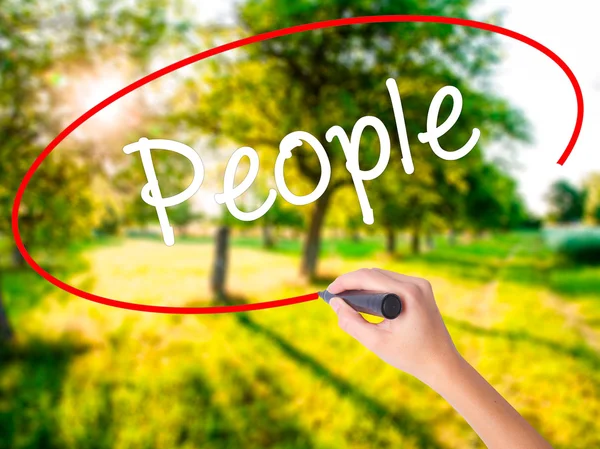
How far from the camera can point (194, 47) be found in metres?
9.85

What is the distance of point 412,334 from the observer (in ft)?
4.46

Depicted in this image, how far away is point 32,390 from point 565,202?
12112 centimetres

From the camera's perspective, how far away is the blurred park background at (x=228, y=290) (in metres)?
5.34

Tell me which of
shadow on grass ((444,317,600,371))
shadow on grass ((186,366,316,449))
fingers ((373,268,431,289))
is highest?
fingers ((373,268,431,289))

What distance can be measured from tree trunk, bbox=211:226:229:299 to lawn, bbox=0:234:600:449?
0.40 meters

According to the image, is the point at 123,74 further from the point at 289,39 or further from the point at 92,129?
the point at 289,39

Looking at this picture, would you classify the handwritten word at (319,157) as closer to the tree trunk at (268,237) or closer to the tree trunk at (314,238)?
the tree trunk at (314,238)

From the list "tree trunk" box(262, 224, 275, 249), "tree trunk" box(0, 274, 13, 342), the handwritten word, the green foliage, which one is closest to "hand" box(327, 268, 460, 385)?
the handwritten word

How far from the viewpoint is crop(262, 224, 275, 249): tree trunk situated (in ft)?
120

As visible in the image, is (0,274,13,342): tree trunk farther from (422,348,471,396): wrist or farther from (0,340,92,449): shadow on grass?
(422,348,471,396): wrist

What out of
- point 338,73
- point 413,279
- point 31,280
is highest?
point 338,73

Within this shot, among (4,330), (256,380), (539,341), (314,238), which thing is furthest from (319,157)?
(314,238)

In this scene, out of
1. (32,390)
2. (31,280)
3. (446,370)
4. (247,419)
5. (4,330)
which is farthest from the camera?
(31,280)

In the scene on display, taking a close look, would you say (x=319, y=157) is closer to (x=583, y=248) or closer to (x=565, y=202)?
(x=583, y=248)
